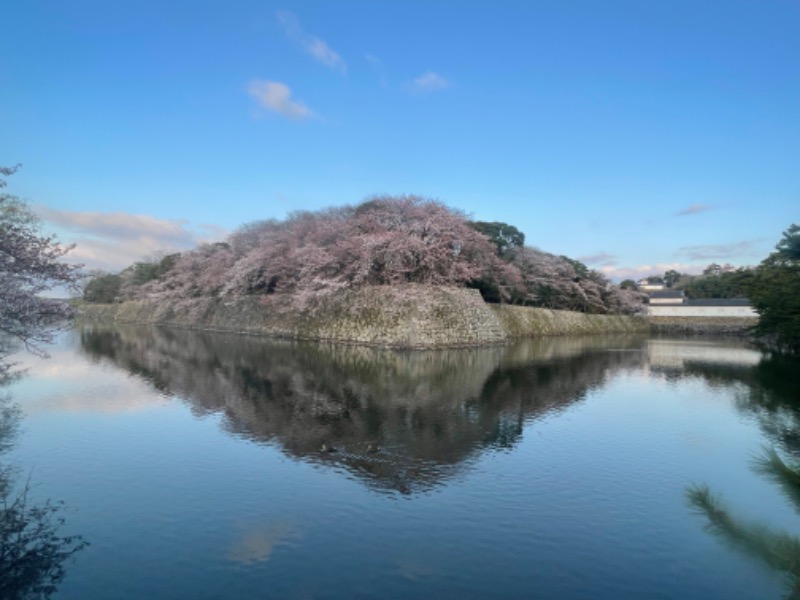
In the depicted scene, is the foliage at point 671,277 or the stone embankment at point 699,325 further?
the foliage at point 671,277

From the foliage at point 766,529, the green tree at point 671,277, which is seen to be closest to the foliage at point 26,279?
the foliage at point 766,529

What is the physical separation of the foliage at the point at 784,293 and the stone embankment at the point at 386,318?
15647 millimetres

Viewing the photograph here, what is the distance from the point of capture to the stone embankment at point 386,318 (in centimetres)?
3105

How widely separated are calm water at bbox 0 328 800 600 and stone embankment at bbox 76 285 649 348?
12.4 m

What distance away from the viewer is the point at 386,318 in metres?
31.7

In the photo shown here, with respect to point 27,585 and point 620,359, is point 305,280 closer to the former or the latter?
point 620,359

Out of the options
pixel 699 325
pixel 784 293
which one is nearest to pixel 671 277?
pixel 699 325

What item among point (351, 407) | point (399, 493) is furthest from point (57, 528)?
point (351, 407)

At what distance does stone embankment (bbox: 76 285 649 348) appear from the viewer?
31.0 m

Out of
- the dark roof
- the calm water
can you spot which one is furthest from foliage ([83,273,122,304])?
the dark roof

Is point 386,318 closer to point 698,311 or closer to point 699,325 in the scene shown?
point 699,325

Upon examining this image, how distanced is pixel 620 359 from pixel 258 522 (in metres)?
25.7

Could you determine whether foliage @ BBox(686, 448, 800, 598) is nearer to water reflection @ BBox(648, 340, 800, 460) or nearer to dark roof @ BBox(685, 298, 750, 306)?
water reflection @ BBox(648, 340, 800, 460)

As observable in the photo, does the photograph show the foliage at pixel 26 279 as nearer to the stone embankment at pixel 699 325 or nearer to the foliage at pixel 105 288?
the stone embankment at pixel 699 325
